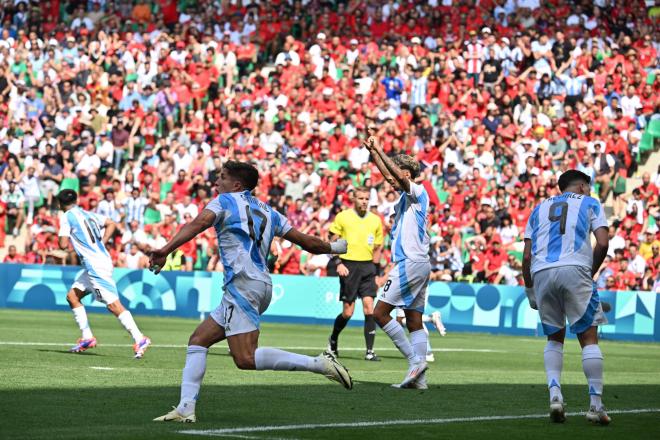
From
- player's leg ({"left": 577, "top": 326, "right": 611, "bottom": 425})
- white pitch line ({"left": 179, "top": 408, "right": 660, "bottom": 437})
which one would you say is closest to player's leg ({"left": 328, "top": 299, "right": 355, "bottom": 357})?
white pitch line ({"left": 179, "top": 408, "right": 660, "bottom": 437})

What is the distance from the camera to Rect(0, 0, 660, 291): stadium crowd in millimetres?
29859

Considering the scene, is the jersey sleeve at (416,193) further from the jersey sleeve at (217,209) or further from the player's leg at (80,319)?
the player's leg at (80,319)

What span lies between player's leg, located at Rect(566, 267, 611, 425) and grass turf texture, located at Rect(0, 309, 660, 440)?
0.35 meters

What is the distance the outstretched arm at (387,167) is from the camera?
12.6 m

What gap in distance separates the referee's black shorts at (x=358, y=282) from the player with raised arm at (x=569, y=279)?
7688mm

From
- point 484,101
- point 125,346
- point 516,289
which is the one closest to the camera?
point 125,346

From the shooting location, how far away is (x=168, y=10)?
133ft

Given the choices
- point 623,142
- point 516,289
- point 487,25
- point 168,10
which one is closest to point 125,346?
point 516,289

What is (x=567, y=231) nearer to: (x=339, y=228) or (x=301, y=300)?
(x=339, y=228)

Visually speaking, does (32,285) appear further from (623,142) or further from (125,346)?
(623,142)

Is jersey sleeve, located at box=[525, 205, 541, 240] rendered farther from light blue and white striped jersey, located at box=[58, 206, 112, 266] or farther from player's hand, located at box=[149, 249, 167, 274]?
light blue and white striped jersey, located at box=[58, 206, 112, 266]

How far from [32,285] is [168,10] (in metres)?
13.5

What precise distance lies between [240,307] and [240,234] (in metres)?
0.58

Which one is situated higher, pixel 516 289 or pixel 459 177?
pixel 459 177
